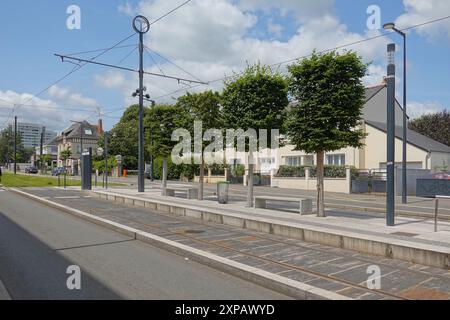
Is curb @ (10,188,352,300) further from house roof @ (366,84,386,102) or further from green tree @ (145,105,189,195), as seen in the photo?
house roof @ (366,84,386,102)

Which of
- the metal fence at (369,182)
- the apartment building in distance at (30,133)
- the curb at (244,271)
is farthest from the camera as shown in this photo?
the apartment building in distance at (30,133)

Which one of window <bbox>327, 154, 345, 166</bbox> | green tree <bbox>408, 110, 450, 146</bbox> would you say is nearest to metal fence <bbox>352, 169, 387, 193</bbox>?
window <bbox>327, 154, 345, 166</bbox>

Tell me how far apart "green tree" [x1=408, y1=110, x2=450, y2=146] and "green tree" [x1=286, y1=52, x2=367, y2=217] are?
40.7m

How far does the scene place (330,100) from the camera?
11.8m

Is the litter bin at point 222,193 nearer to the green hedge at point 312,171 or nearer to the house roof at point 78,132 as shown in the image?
the green hedge at point 312,171

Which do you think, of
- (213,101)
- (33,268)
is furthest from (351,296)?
(213,101)

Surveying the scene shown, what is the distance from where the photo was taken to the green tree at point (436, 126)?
4688 centimetres

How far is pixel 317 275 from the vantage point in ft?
21.3

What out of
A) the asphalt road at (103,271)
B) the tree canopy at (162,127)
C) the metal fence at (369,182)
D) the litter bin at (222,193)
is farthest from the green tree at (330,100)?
the metal fence at (369,182)

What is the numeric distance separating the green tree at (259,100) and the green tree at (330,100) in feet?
7.01

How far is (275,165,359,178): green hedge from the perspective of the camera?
31336 millimetres

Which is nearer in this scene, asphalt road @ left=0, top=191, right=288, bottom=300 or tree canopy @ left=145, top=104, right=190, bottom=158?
asphalt road @ left=0, top=191, right=288, bottom=300

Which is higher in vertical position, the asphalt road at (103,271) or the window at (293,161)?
the window at (293,161)

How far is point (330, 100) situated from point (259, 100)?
10.1ft
